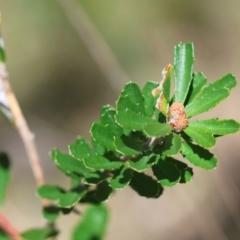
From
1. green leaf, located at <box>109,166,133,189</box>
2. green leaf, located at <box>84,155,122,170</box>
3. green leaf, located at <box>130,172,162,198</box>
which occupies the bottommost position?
green leaf, located at <box>130,172,162,198</box>

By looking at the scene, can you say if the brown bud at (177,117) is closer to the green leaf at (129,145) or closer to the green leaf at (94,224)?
the green leaf at (129,145)

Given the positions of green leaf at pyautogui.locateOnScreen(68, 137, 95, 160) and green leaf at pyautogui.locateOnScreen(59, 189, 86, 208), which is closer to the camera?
green leaf at pyautogui.locateOnScreen(68, 137, 95, 160)

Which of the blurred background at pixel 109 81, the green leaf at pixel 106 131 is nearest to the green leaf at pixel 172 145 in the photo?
the green leaf at pixel 106 131

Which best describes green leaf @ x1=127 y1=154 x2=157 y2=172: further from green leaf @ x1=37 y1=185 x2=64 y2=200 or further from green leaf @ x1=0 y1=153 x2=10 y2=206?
green leaf @ x1=0 y1=153 x2=10 y2=206

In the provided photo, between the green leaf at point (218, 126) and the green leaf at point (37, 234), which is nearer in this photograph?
the green leaf at point (218, 126)

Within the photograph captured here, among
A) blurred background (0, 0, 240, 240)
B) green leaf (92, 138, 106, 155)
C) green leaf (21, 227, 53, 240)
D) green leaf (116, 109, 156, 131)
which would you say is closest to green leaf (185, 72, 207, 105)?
green leaf (116, 109, 156, 131)
